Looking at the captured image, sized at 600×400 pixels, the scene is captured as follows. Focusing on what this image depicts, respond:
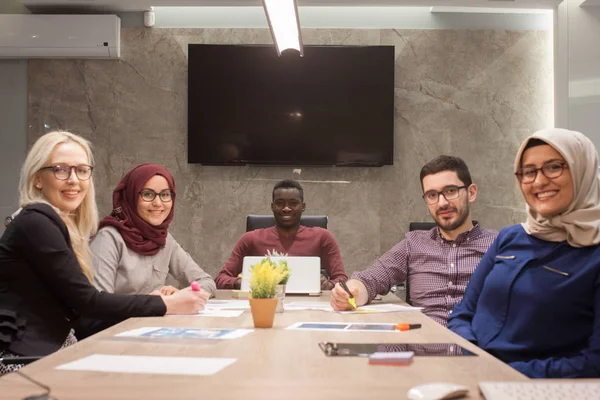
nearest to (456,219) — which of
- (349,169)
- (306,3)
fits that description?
(349,169)

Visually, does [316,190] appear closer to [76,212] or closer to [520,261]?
[76,212]

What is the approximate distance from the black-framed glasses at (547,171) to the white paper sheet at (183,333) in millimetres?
934

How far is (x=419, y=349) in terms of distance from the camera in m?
1.44

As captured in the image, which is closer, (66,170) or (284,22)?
(66,170)

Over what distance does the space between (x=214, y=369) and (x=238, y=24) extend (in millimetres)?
4397

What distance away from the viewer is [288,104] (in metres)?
5.10

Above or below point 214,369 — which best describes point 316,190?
above

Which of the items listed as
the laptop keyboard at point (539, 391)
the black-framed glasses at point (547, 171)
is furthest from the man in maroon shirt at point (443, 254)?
the laptop keyboard at point (539, 391)

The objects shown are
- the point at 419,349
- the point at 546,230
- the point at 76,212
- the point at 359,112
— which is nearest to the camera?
the point at 419,349

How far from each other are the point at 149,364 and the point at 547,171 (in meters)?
1.24

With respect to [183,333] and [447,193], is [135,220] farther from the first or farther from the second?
[447,193]

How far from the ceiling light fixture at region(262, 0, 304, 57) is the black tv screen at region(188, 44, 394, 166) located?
213 cm

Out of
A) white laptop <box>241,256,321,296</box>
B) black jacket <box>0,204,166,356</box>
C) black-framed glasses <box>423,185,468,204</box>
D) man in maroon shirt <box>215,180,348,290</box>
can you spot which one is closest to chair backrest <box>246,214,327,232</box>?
man in maroon shirt <box>215,180,348,290</box>

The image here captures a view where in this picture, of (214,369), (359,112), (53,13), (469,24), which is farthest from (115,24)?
(214,369)
